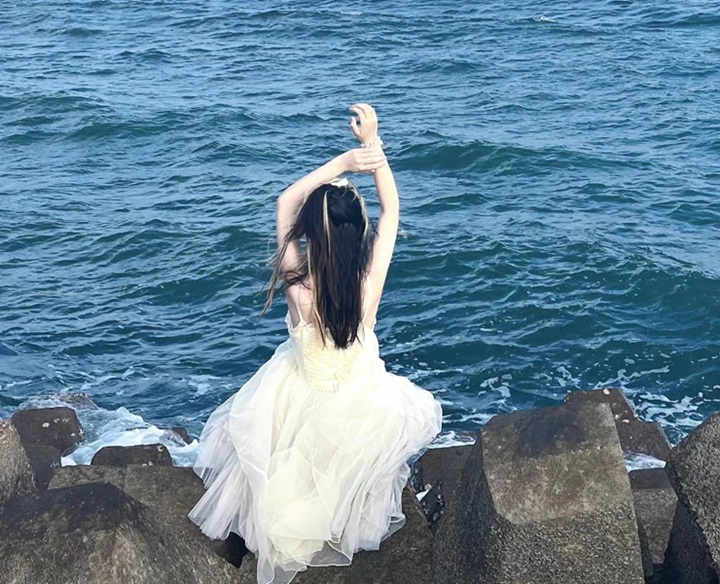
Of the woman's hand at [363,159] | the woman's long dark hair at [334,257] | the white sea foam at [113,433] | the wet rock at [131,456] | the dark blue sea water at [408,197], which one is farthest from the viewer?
the dark blue sea water at [408,197]

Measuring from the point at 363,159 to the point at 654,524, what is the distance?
236 centimetres

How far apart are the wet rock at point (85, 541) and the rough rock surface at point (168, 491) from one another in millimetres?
310

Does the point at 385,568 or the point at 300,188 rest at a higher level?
the point at 300,188

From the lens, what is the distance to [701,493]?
4547 millimetres

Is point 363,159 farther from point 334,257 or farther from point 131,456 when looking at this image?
point 131,456

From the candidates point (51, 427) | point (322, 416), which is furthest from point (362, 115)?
point (51, 427)

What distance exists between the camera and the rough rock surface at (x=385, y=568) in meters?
5.11

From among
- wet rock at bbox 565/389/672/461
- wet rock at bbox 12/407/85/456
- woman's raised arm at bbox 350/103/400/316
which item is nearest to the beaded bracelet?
woman's raised arm at bbox 350/103/400/316

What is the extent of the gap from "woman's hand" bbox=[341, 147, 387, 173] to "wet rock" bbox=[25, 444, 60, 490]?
311 centimetres

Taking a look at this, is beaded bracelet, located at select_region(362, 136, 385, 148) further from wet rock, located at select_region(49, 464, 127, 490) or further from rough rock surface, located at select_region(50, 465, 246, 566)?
wet rock, located at select_region(49, 464, 127, 490)

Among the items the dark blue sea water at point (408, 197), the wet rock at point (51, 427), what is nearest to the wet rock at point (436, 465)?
the dark blue sea water at point (408, 197)

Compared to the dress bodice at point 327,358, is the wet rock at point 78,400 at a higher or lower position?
lower

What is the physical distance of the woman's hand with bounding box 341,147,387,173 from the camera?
5309 mm

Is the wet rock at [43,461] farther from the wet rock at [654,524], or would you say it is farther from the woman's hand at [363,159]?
the wet rock at [654,524]
